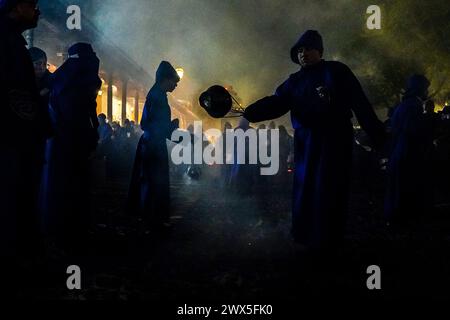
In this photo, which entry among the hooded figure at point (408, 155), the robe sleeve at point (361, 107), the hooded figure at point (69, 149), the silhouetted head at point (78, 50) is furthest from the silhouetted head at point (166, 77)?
the hooded figure at point (408, 155)

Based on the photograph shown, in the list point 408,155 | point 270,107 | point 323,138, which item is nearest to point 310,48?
point 270,107

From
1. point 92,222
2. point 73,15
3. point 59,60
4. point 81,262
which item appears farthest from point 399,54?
point 81,262

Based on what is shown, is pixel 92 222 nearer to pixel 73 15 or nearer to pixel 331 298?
pixel 331 298

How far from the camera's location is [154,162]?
21.8ft

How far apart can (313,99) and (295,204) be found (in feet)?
3.29

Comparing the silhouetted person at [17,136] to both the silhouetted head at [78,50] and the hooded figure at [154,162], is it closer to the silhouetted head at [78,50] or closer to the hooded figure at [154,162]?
the silhouetted head at [78,50]

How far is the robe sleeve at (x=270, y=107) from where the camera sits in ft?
16.5

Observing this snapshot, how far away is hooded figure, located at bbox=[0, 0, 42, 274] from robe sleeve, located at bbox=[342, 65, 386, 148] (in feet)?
8.83

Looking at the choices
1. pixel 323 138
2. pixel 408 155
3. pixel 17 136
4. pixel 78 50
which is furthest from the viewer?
pixel 408 155

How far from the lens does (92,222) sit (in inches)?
277

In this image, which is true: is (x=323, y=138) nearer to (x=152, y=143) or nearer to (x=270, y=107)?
(x=270, y=107)

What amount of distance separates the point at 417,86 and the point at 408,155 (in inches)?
42.7
